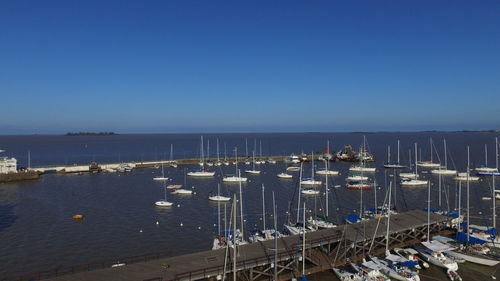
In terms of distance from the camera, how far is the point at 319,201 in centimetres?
5712

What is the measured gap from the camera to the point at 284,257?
2758 cm

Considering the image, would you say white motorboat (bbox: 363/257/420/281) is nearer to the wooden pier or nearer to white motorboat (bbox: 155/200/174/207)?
the wooden pier

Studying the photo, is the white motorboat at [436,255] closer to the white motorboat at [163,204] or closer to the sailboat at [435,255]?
the sailboat at [435,255]

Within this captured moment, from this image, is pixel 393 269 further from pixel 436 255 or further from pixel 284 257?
pixel 284 257

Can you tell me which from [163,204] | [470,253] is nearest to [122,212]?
[163,204]

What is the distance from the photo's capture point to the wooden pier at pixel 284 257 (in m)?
23.7

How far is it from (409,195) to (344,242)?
37104 millimetres

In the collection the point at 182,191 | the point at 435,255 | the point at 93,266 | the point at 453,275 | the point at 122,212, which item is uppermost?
the point at 182,191

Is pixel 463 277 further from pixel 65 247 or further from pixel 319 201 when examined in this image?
pixel 65 247

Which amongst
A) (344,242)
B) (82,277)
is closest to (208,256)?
(82,277)

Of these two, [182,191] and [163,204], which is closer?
[163,204]

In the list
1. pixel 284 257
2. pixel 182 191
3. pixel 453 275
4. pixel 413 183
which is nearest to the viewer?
pixel 284 257

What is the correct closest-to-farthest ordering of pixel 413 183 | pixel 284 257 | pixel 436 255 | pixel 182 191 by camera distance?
pixel 284 257, pixel 436 255, pixel 182 191, pixel 413 183

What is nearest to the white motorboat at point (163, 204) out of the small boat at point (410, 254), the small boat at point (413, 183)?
the small boat at point (410, 254)
